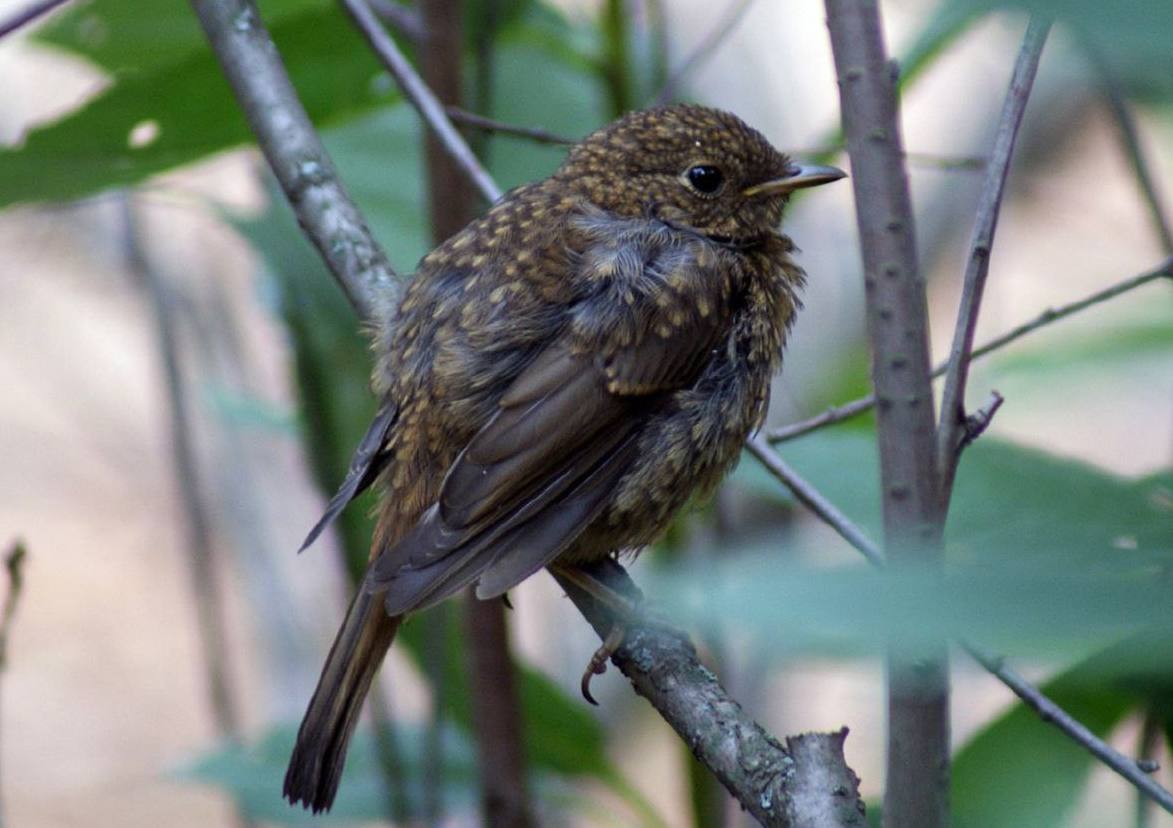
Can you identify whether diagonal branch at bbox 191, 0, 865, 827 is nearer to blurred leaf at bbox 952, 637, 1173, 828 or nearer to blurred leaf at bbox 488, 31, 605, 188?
blurred leaf at bbox 952, 637, 1173, 828

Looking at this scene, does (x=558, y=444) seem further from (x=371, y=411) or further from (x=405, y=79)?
(x=371, y=411)

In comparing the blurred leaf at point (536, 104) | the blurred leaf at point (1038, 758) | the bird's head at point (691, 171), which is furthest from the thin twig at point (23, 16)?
the blurred leaf at point (536, 104)

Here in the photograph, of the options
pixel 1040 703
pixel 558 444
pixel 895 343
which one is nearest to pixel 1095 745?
pixel 1040 703

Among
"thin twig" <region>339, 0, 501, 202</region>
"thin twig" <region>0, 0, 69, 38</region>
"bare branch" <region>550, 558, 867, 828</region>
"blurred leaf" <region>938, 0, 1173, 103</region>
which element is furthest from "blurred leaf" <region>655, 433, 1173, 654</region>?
"thin twig" <region>339, 0, 501, 202</region>

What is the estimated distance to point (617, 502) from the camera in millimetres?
2754

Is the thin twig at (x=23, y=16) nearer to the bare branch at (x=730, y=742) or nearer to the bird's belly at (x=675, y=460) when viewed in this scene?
the bare branch at (x=730, y=742)

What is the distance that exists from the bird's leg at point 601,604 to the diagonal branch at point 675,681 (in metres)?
0.02

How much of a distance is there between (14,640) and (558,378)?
6704 mm

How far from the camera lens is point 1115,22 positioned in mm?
534

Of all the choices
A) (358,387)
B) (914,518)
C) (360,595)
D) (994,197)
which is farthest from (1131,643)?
(358,387)

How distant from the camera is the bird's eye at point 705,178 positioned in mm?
3166

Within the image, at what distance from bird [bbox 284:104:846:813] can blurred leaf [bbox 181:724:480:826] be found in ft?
2.30

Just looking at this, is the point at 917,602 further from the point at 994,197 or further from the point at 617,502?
the point at 617,502

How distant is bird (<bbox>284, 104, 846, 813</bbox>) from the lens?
2.52 meters
